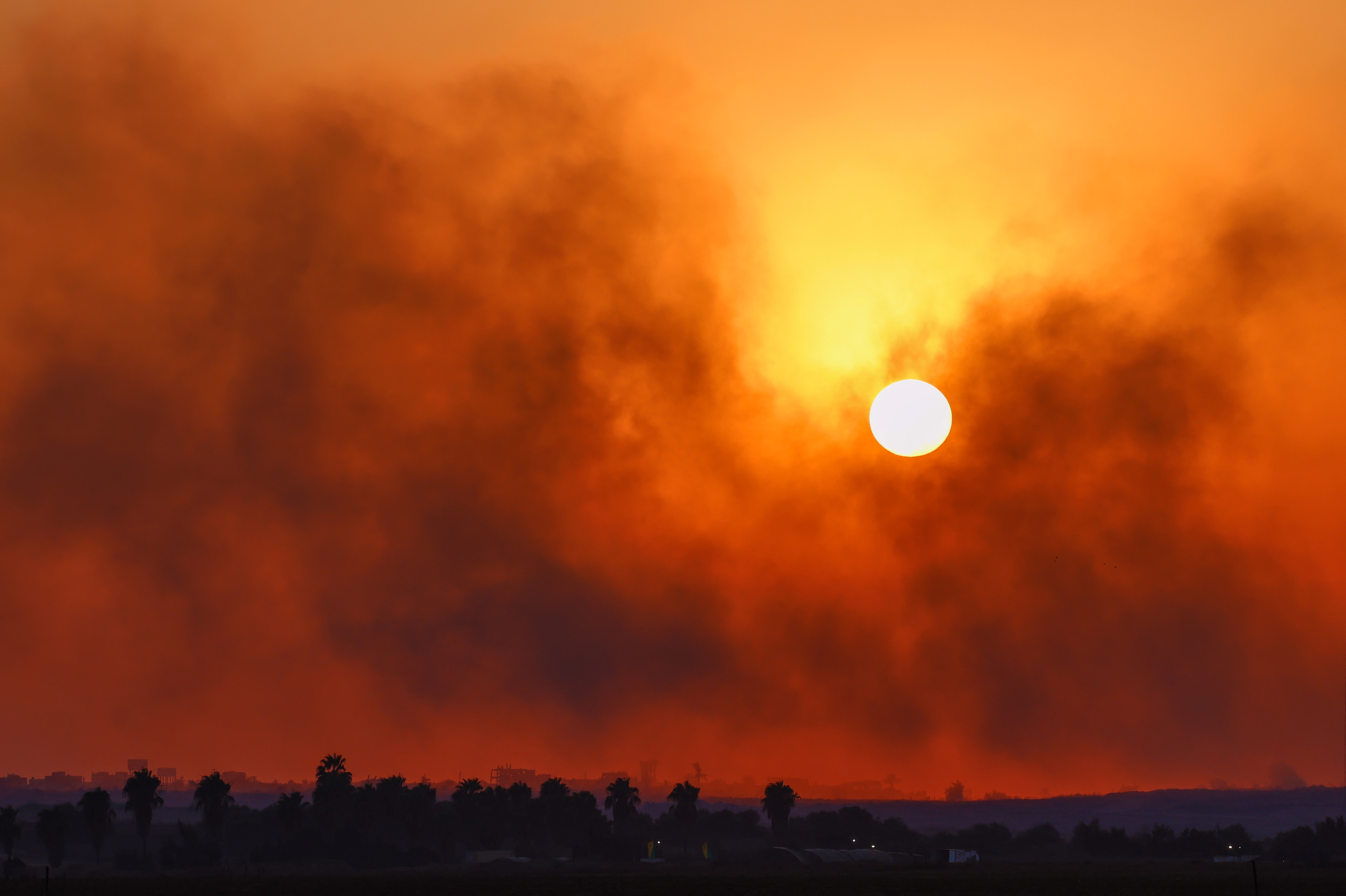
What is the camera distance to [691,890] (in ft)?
377

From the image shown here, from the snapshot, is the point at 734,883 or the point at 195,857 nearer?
the point at 734,883

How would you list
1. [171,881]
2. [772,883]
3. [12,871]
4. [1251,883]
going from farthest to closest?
[12,871]
[171,881]
[772,883]
[1251,883]

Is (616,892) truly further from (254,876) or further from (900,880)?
(254,876)

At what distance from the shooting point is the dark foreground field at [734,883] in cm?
11219

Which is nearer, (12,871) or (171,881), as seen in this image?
(171,881)

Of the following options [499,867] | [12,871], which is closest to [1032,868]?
[499,867]

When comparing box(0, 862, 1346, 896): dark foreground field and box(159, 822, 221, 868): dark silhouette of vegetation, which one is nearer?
box(0, 862, 1346, 896): dark foreground field

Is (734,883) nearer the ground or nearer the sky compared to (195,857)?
nearer the ground

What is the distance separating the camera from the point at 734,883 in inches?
5305

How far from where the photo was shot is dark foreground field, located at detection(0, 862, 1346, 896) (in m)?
112

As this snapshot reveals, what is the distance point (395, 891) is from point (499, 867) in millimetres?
80709

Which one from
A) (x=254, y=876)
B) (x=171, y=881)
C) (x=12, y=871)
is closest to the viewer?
(x=171, y=881)

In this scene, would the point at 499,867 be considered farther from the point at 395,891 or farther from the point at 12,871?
the point at 395,891

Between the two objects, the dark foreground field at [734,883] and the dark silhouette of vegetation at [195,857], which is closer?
the dark foreground field at [734,883]
